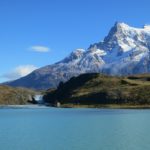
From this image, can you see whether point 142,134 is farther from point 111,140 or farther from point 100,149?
point 100,149

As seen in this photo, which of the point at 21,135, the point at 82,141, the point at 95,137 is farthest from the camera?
the point at 21,135

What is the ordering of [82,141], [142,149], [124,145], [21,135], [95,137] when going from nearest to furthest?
[142,149]
[124,145]
[82,141]
[95,137]
[21,135]

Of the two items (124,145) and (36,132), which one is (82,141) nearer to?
(124,145)

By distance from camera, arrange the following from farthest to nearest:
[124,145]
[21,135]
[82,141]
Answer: [21,135], [82,141], [124,145]

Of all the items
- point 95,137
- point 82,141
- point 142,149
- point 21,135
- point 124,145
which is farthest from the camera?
point 21,135

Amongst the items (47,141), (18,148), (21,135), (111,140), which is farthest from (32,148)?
(21,135)

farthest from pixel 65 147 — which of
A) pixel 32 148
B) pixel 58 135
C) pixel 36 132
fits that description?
pixel 36 132

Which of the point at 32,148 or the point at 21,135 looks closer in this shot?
the point at 32,148

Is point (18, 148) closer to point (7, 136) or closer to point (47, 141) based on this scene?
point (47, 141)

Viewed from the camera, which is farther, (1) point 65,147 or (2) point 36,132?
(2) point 36,132
